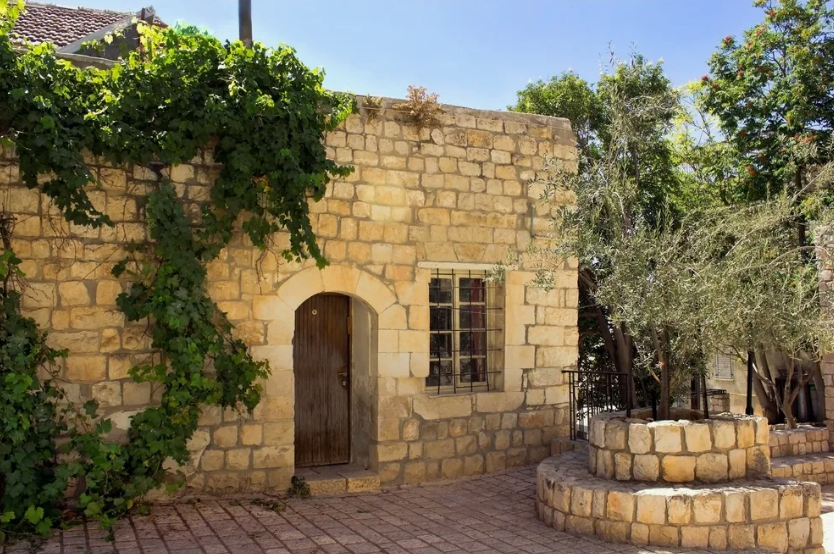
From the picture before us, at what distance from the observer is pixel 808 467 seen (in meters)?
Result: 8.57

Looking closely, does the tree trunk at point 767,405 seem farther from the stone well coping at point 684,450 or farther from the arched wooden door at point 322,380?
the arched wooden door at point 322,380

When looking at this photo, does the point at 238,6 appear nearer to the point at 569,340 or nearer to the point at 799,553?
the point at 569,340

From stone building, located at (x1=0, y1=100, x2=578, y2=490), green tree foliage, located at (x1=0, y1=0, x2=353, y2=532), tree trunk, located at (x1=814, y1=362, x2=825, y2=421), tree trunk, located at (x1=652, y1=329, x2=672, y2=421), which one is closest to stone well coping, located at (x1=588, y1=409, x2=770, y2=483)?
tree trunk, located at (x1=652, y1=329, x2=672, y2=421)

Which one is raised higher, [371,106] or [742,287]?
[371,106]

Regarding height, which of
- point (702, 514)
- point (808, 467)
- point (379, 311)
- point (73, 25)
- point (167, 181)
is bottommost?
point (808, 467)

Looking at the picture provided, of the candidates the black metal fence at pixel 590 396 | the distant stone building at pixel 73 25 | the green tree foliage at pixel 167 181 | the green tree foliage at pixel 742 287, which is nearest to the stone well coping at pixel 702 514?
the green tree foliage at pixel 742 287


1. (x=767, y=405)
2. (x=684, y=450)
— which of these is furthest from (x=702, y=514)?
(x=767, y=405)

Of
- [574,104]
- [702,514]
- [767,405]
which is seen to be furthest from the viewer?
[574,104]

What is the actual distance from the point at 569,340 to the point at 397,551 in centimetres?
383

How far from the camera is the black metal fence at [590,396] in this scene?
7949mm

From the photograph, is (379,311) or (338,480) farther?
(379,311)

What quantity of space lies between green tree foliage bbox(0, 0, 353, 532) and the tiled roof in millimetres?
4434

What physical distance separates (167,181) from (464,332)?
342 cm

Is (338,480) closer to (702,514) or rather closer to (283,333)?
(283,333)
